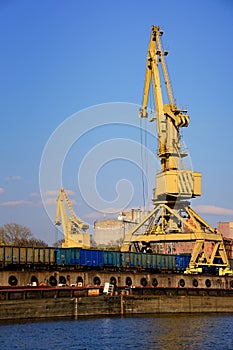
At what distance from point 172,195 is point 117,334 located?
37051mm

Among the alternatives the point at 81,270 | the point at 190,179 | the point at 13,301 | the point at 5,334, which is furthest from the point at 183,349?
the point at 190,179

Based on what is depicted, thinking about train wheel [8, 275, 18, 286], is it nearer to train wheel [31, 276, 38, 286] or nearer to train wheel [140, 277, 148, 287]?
train wheel [31, 276, 38, 286]

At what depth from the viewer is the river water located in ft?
142

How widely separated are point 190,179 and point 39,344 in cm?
4508

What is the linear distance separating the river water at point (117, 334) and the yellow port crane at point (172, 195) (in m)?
23.0

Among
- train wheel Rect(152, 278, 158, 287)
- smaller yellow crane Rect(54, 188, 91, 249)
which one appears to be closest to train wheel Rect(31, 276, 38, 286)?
train wheel Rect(152, 278, 158, 287)

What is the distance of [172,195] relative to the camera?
83250 mm

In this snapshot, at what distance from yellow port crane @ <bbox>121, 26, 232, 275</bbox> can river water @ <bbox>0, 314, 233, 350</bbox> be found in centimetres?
2304

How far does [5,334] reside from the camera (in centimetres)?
4659

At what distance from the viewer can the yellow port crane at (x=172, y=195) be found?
82.7m

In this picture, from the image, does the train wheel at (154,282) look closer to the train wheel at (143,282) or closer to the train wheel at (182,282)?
the train wheel at (143,282)

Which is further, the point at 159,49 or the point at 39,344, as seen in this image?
the point at 159,49

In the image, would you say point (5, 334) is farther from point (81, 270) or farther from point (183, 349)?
point (81, 270)

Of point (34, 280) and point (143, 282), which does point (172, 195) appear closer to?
point (143, 282)
